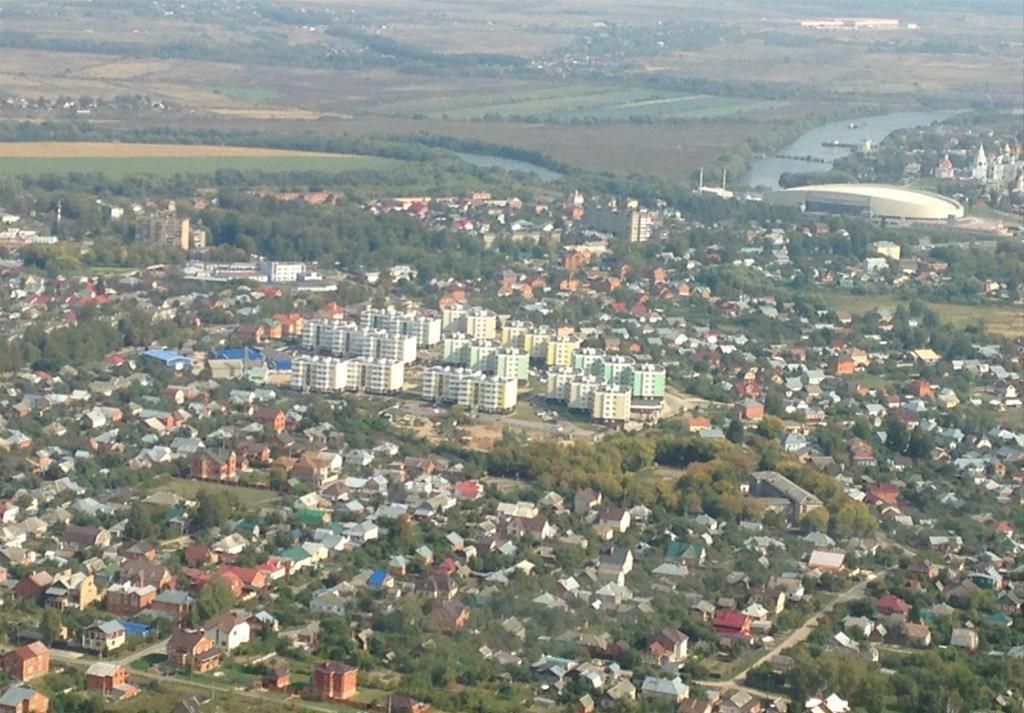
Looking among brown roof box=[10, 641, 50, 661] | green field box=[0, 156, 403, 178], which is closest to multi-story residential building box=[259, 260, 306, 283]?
green field box=[0, 156, 403, 178]

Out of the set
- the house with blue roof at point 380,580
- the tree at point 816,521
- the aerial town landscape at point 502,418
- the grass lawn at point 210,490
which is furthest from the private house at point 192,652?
the tree at point 816,521

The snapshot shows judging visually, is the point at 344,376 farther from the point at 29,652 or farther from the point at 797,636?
the point at 29,652

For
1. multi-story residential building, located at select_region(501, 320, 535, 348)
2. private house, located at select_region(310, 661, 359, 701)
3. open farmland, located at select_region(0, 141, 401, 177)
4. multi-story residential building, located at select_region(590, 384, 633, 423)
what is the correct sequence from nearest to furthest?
private house, located at select_region(310, 661, 359, 701) → multi-story residential building, located at select_region(590, 384, 633, 423) → multi-story residential building, located at select_region(501, 320, 535, 348) → open farmland, located at select_region(0, 141, 401, 177)

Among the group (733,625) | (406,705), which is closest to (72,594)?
→ (406,705)

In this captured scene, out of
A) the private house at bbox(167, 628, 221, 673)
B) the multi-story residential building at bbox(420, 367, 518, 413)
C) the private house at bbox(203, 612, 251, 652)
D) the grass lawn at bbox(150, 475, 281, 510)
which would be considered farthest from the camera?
the multi-story residential building at bbox(420, 367, 518, 413)

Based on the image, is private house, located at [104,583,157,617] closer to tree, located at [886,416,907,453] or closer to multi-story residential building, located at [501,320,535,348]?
tree, located at [886,416,907,453]

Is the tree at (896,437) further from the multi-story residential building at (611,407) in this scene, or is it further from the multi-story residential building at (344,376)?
the multi-story residential building at (344,376)
